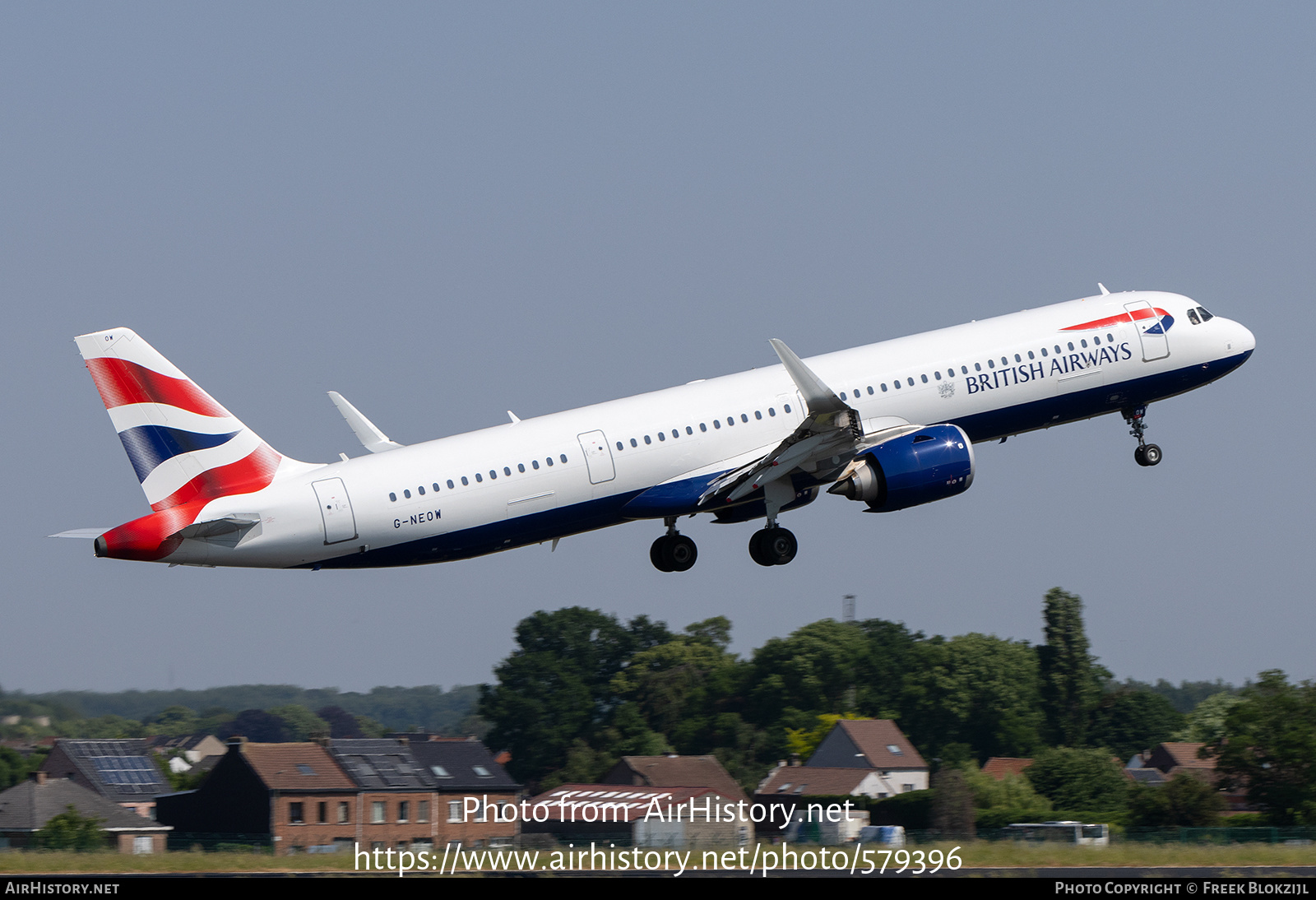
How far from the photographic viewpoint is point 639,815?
7575cm

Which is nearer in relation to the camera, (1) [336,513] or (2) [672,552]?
(1) [336,513]

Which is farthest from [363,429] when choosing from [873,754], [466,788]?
[873,754]

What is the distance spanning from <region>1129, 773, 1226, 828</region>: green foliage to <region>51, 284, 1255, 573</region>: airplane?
1008 inches

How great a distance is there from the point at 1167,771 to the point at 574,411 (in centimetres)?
8784

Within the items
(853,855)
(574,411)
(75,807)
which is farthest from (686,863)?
(75,807)

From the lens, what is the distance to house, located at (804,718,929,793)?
105 meters

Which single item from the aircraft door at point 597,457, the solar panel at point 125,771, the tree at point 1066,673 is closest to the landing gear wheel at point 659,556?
the aircraft door at point 597,457

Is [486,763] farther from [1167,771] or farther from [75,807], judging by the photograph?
[1167,771]

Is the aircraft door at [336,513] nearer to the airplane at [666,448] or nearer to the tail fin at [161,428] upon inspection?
the airplane at [666,448]

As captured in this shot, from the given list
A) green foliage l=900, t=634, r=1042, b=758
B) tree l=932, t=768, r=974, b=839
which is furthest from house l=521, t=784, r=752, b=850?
green foliage l=900, t=634, r=1042, b=758

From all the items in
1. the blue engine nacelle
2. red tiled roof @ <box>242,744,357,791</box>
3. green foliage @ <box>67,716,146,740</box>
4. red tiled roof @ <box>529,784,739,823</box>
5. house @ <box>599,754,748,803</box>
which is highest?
the blue engine nacelle

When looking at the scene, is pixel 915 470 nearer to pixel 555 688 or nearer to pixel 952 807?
pixel 952 807

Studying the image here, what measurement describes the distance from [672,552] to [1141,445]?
1610cm

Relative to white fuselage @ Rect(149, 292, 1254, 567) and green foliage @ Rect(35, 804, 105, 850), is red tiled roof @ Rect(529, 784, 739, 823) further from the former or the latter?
white fuselage @ Rect(149, 292, 1254, 567)
